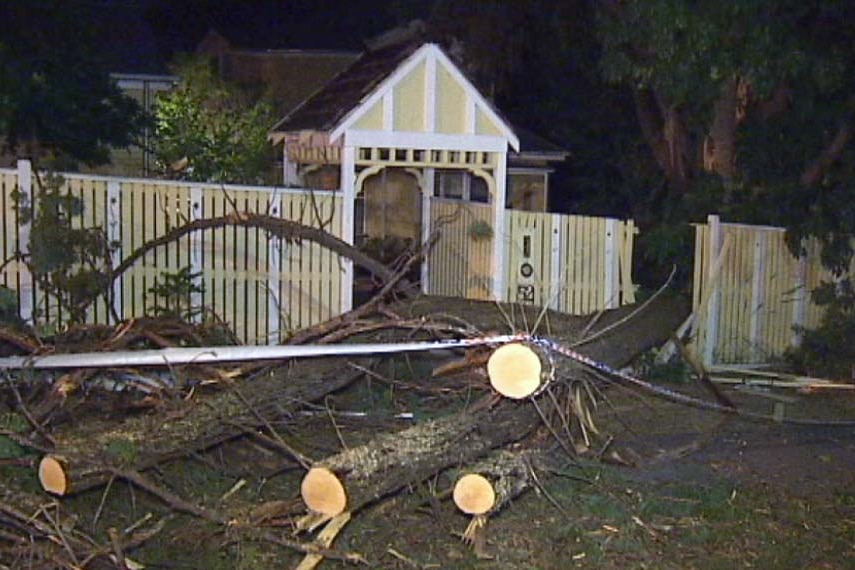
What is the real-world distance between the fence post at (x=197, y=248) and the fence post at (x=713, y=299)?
17.6 feet

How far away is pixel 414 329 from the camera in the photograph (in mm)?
8922

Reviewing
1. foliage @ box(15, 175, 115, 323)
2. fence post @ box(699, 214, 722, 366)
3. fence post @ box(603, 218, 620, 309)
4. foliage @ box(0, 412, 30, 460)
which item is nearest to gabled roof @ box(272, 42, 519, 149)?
fence post @ box(603, 218, 620, 309)

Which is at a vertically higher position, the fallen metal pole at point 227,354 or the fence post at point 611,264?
the fence post at point 611,264

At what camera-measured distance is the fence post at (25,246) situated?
1133 cm

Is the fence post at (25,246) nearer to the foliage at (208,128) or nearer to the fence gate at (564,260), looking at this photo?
the fence gate at (564,260)

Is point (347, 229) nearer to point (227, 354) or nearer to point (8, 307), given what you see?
point (8, 307)

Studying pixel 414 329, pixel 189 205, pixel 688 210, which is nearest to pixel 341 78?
pixel 189 205

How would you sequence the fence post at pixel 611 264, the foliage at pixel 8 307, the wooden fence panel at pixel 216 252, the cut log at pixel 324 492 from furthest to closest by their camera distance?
the fence post at pixel 611 264 → the wooden fence panel at pixel 216 252 → the foliage at pixel 8 307 → the cut log at pixel 324 492

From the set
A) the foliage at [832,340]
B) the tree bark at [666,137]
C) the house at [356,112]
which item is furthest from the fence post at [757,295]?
the tree bark at [666,137]

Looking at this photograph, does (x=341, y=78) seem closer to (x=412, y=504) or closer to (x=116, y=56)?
(x=412, y=504)

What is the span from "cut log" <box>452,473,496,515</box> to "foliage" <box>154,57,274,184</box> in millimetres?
11247

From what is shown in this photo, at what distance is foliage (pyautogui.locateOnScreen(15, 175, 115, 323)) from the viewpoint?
36.3ft

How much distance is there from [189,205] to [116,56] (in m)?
18.7

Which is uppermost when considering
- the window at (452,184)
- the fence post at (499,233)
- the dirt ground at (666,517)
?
the window at (452,184)
